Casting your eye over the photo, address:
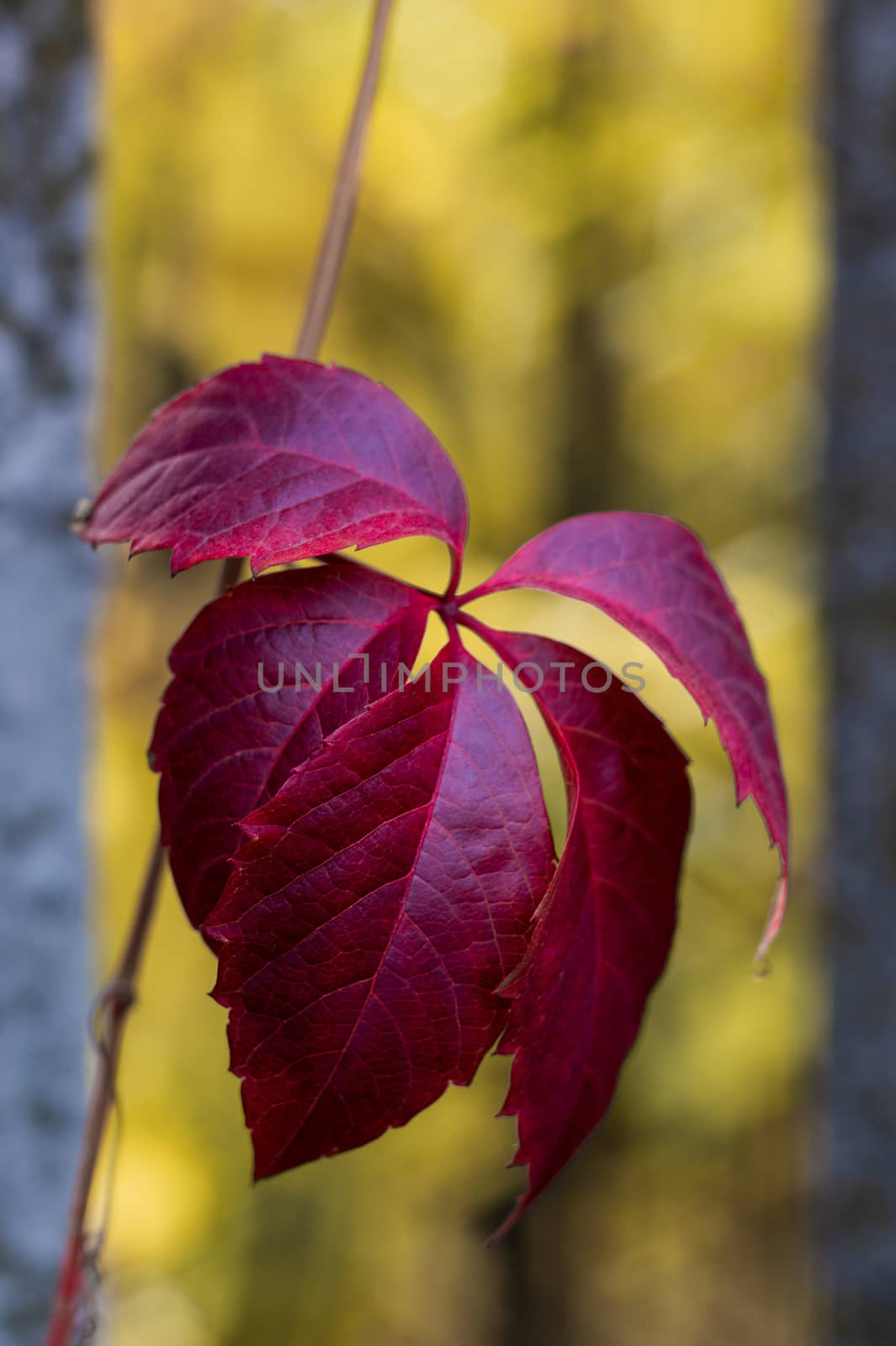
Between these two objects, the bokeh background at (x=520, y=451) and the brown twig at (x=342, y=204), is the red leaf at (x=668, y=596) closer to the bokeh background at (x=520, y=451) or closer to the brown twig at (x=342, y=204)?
the brown twig at (x=342, y=204)

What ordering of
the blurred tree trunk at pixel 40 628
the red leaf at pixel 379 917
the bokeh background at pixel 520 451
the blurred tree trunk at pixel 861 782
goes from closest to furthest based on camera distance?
the red leaf at pixel 379 917 → the blurred tree trunk at pixel 40 628 → the bokeh background at pixel 520 451 → the blurred tree trunk at pixel 861 782

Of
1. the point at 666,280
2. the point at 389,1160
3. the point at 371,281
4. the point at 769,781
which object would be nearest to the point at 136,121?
the point at 371,281

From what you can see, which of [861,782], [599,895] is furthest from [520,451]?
[599,895]

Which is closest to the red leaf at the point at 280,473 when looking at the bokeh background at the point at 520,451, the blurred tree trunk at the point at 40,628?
the blurred tree trunk at the point at 40,628

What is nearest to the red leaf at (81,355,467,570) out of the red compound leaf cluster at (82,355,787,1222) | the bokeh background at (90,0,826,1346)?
the red compound leaf cluster at (82,355,787,1222)

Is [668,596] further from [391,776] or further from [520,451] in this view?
[520,451]

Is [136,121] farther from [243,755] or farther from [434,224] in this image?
[243,755]
